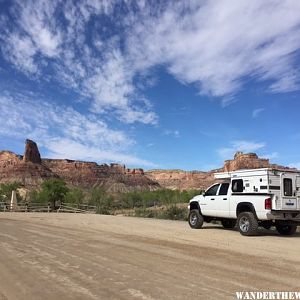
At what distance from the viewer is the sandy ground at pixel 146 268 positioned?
7.88 meters

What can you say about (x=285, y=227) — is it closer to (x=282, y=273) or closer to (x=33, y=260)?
(x=282, y=273)

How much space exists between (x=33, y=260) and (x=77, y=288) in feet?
11.7

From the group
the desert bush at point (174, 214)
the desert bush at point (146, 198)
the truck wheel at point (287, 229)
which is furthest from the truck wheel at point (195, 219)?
the desert bush at point (146, 198)

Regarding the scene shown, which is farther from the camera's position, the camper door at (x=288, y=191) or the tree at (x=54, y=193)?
the tree at (x=54, y=193)

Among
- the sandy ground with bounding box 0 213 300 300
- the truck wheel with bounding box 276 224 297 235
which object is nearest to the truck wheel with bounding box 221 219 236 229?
the truck wheel with bounding box 276 224 297 235

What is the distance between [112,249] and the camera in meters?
13.2

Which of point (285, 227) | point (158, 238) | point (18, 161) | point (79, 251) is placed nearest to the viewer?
point (79, 251)

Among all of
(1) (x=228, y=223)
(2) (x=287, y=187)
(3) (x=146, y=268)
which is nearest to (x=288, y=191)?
(2) (x=287, y=187)

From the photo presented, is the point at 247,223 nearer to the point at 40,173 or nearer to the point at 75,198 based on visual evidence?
the point at 75,198

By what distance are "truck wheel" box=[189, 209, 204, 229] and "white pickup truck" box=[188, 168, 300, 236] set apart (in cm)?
145

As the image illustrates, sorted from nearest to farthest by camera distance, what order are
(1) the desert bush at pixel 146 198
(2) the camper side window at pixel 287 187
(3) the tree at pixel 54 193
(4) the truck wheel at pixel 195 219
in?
(2) the camper side window at pixel 287 187 → (4) the truck wheel at pixel 195 219 → (3) the tree at pixel 54 193 → (1) the desert bush at pixel 146 198

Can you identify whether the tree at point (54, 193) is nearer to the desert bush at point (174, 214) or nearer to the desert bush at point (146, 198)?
the desert bush at point (146, 198)

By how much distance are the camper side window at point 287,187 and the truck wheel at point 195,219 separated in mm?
4268

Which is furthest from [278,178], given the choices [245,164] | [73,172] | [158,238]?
[73,172]
